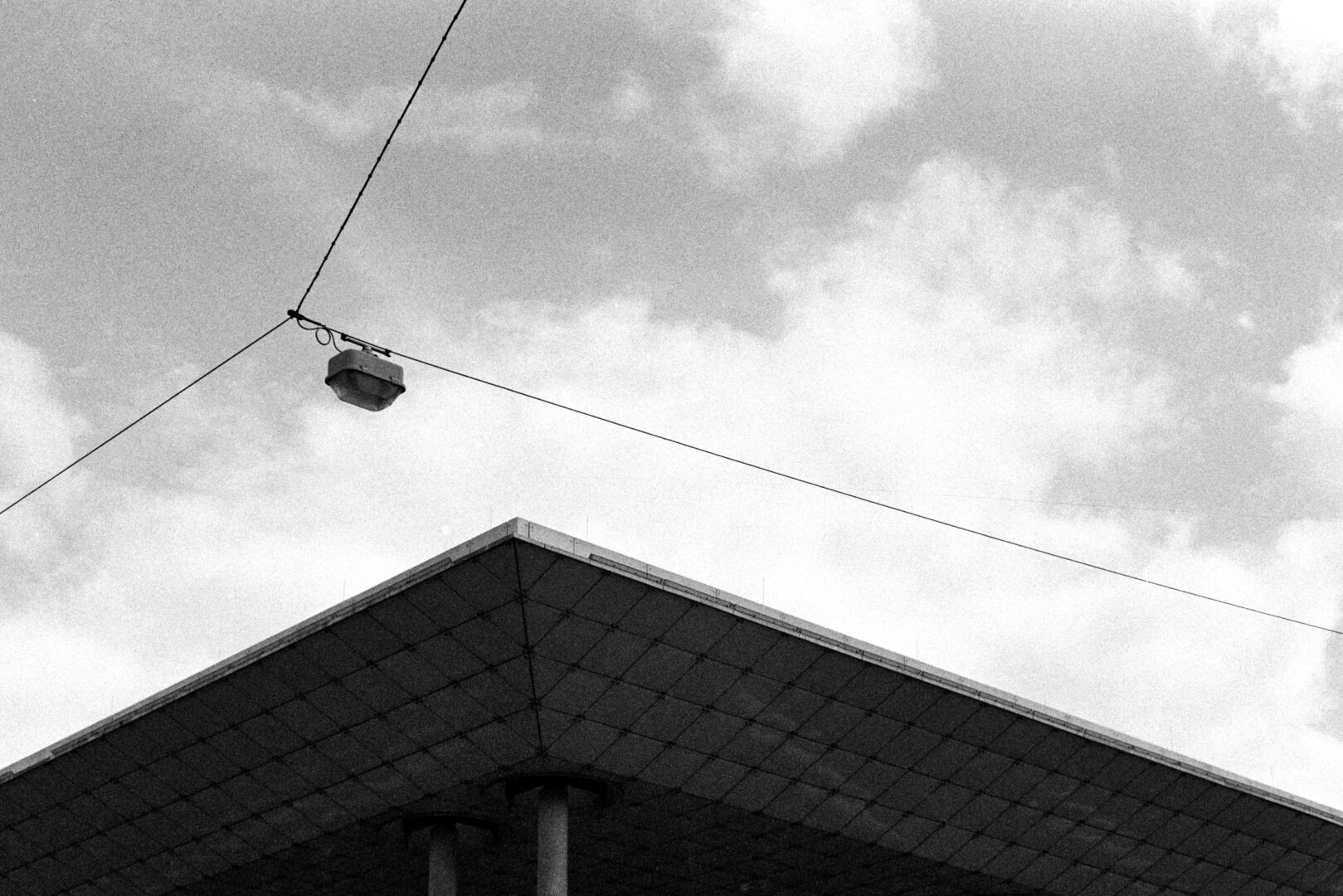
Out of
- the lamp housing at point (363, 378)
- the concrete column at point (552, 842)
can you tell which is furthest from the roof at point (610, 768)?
the lamp housing at point (363, 378)

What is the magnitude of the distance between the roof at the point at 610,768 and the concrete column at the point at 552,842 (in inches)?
29.3

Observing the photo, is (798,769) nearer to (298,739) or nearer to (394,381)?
(298,739)

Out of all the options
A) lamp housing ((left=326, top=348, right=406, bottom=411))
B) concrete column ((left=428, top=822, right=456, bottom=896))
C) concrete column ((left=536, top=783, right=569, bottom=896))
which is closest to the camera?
lamp housing ((left=326, top=348, right=406, bottom=411))

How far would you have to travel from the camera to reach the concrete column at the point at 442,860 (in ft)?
121

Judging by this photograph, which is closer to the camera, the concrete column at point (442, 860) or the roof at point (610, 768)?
the roof at point (610, 768)

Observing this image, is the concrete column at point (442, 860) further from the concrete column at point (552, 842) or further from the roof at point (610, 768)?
the concrete column at point (552, 842)

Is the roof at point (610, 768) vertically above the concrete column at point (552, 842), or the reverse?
the roof at point (610, 768)

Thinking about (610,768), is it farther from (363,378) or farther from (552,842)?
(363,378)

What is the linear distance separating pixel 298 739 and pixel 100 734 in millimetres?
4838

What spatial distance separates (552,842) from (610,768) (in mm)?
1772

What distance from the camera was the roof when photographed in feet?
107

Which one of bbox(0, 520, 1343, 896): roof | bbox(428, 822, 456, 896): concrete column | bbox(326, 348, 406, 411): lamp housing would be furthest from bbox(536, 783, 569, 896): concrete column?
bbox(326, 348, 406, 411): lamp housing

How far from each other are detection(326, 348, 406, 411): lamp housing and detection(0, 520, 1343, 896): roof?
7336mm

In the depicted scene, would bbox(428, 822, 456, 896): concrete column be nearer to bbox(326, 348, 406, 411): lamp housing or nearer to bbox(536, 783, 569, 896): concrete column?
bbox(536, 783, 569, 896): concrete column
